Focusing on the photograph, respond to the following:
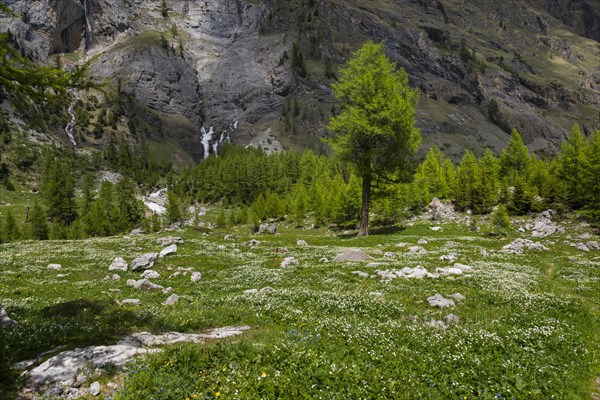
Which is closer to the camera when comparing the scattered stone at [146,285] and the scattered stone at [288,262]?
the scattered stone at [146,285]

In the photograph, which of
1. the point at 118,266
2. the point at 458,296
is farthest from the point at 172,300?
the point at 458,296

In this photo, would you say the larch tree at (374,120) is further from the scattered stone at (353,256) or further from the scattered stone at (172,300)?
the scattered stone at (172,300)

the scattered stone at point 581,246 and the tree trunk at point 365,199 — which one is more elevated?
the tree trunk at point 365,199

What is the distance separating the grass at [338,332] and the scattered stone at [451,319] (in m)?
0.29

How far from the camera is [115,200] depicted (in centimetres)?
14425

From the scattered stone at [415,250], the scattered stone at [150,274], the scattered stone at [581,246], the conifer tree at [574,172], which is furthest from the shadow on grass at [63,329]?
the conifer tree at [574,172]

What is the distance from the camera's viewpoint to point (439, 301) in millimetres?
15203

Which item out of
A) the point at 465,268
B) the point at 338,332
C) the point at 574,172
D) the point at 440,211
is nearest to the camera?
the point at 338,332

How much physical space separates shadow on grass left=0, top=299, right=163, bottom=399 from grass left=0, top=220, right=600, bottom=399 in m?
0.04

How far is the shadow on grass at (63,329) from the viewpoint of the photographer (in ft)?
26.6

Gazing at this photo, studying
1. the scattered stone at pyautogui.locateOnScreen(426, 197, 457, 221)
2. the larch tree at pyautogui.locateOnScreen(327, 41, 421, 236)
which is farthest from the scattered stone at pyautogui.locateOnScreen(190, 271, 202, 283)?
the scattered stone at pyautogui.locateOnScreen(426, 197, 457, 221)

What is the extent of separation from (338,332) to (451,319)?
202 inches

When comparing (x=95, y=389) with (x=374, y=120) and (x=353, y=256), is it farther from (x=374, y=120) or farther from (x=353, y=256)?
(x=374, y=120)

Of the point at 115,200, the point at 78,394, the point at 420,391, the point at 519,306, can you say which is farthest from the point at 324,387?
the point at 115,200
